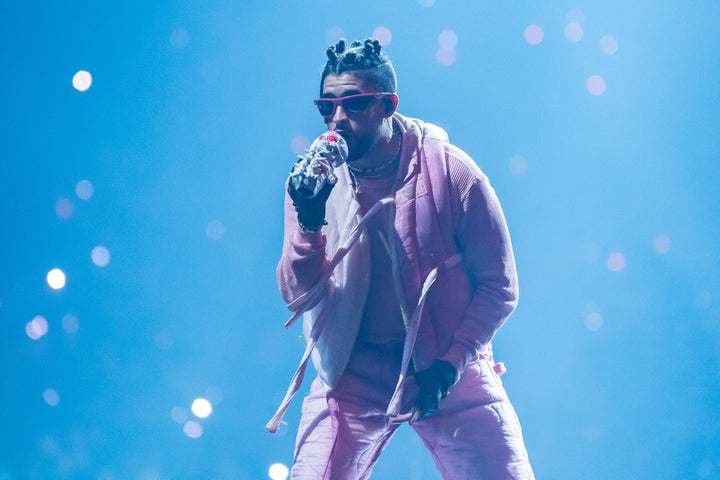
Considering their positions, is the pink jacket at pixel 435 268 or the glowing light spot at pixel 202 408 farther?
the glowing light spot at pixel 202 408

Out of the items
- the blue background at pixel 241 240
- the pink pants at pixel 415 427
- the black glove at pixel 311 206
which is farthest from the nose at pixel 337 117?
the blue background at pixel 241 240

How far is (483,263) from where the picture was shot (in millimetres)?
1352

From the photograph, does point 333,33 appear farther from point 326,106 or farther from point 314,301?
point 314,301

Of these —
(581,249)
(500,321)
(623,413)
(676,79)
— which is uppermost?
(676,79)

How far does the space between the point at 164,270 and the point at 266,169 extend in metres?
0.73

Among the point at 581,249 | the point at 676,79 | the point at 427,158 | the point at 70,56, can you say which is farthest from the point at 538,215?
the point at 70,56

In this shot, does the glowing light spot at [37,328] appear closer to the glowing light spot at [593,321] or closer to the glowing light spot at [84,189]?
the glowing light spot at [84,189]

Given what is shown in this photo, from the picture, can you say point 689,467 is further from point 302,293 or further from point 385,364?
point 302,293

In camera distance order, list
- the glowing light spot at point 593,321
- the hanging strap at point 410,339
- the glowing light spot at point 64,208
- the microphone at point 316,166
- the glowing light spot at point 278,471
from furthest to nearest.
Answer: the glowing light spot at point 64,208 → the glowing light spot at point 593,321 → the glowing light spot at point 278,471 → the hanging strap at point 410,339 → the microphone at point 316,166

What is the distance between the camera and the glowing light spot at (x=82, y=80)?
10.8ft

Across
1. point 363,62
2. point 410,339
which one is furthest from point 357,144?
point 410,339

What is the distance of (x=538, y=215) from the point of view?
317 centimetres

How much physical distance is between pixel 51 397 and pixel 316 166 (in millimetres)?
2648

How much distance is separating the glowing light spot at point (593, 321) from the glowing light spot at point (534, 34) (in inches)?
56.5
